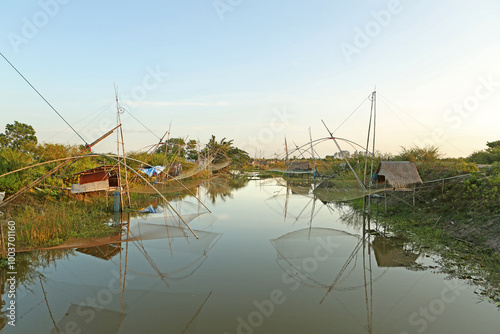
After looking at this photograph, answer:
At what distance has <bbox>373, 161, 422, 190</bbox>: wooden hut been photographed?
23.9 feet

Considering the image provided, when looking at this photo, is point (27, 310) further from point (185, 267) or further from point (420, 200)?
point (420, 200)

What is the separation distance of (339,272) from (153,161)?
48.4ft

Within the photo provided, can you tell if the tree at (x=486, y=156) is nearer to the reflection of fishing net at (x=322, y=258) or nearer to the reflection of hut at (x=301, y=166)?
the reflection of fishing net at (x=322, y=258)

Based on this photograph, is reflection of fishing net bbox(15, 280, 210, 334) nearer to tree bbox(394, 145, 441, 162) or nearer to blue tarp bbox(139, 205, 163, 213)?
blue tarp bbox(139, 205, 163, 213)

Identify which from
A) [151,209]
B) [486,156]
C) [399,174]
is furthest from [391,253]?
[486,156]

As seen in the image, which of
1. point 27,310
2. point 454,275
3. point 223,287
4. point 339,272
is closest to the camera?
point 27,310

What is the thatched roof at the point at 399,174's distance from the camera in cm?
728

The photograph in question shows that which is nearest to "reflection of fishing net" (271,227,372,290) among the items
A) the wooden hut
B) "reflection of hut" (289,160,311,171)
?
the wooden hut

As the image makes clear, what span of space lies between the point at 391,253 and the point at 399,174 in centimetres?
315

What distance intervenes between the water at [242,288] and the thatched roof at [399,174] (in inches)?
81.0

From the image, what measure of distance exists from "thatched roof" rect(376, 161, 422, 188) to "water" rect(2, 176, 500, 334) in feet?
6.75

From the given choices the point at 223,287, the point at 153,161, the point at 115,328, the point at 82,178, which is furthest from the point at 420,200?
the point at 153,161

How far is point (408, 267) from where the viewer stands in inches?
170

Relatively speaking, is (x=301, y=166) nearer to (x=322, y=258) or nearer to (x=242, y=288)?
(x=322, y=258)
